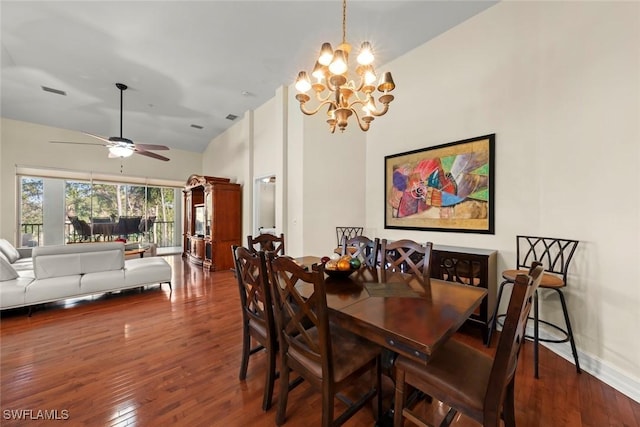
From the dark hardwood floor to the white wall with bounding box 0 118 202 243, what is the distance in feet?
13.0

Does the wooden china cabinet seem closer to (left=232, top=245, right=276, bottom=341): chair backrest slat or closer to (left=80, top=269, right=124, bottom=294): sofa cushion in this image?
(left=80, top=269, right=124, bottom=294): sofa cushion

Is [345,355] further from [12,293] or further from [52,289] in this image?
[12,293]

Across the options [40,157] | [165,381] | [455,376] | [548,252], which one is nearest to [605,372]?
[548,252]

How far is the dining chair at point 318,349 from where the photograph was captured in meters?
1.24

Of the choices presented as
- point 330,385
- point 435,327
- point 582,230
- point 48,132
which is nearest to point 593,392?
point 582,230

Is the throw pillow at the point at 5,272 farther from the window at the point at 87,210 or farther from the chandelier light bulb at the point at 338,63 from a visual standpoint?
the chandelier light bulb at the point at 338,63

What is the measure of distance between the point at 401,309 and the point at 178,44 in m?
4.21

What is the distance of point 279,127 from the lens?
457 cm

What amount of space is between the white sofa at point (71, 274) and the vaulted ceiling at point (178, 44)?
270cm

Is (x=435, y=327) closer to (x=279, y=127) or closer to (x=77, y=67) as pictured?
(x=279, y=127)

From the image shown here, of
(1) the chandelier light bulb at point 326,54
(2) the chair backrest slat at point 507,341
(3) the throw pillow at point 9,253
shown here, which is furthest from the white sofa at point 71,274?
(2) the chair backrest slat at point 507,341

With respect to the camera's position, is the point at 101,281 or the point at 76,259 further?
the point at 101,281

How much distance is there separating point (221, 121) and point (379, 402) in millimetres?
6375

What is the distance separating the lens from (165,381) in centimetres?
190
